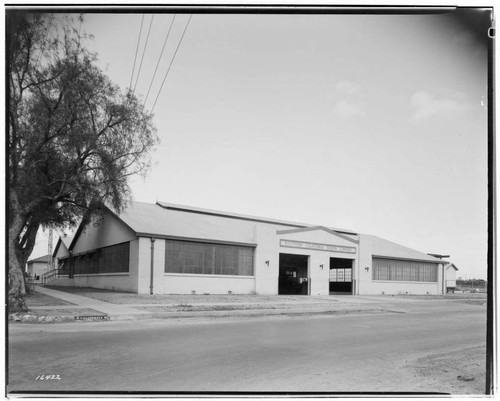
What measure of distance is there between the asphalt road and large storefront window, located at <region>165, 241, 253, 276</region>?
11.0m

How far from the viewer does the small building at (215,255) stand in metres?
24.1

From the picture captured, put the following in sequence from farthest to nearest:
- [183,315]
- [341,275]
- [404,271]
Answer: [341,275]
[404,271]
[183,315]

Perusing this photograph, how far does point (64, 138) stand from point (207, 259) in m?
11.1

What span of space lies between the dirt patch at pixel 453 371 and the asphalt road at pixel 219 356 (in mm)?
83

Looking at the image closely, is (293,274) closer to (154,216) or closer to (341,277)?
(341,277)

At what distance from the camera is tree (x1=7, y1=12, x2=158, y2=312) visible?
13445 mm

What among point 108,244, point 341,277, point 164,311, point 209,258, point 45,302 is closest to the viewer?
point 164,311

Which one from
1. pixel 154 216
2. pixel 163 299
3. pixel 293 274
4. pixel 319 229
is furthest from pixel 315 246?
pixel 163 299

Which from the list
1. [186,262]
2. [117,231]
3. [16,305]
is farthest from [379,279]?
[16,305]

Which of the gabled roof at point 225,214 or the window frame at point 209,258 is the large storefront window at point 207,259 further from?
the gabled roof at point 225,214

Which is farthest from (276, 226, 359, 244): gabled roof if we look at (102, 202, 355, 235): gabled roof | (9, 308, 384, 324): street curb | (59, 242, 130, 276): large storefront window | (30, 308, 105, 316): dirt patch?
(30, 308, 105, 316): dirt patch

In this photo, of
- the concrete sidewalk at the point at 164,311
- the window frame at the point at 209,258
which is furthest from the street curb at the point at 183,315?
the window frame at the point at 209,258

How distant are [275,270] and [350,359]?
67.1ft

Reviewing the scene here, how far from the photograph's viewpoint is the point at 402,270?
38.1 m
